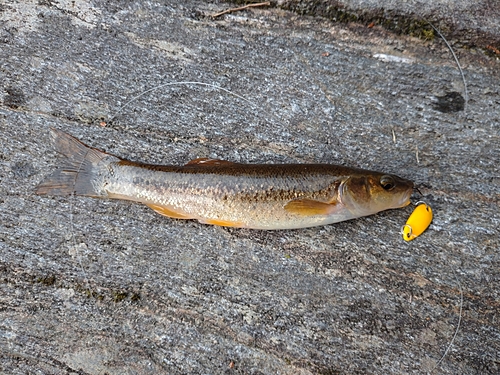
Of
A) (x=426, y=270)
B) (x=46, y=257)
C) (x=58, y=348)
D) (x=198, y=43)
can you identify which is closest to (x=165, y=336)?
(x=58, y=348)

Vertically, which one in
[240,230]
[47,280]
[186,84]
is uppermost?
[186,84]

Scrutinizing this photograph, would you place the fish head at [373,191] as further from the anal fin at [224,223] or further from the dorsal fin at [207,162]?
the dorsal fin at [207,162]

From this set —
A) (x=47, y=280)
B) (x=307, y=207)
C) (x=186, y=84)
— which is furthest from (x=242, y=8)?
(x=47, y=280)

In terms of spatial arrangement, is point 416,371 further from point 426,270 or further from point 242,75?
point 242,75

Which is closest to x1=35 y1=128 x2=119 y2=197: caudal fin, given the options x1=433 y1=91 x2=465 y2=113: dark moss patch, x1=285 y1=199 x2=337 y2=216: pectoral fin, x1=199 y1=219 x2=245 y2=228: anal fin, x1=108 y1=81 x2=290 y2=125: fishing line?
x1=108 y1=81 x2=290 y2=125: fishing line

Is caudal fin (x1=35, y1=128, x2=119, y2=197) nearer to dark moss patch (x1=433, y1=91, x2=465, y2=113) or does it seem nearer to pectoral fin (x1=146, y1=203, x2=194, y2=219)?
pectoral fin (x1=146, y1=203, x2=194, y2=219)

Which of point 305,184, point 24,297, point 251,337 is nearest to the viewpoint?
point 305,184

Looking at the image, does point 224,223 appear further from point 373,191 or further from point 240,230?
point 373,191
